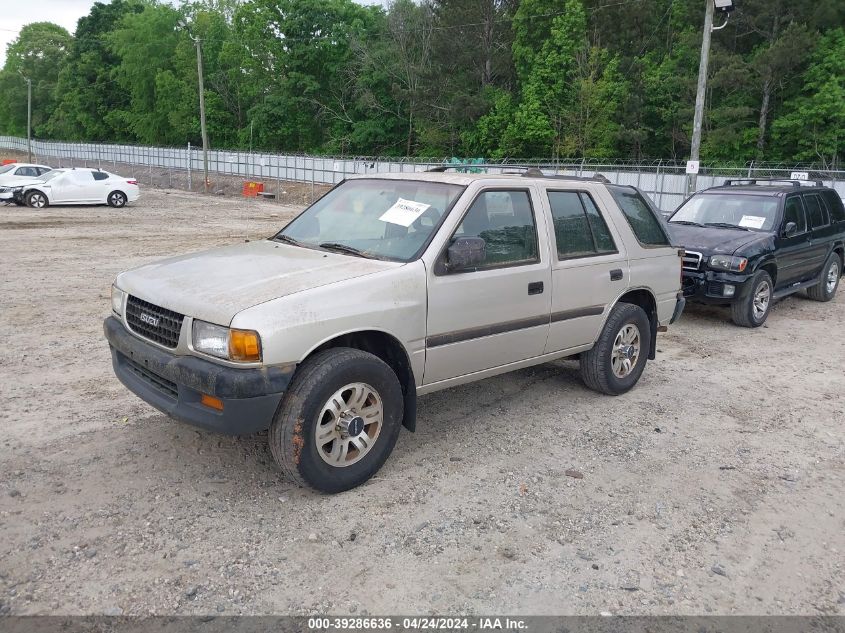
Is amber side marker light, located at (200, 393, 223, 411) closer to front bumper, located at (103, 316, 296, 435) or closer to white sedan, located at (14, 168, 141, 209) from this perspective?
front bumper, located at (103, 316, 296, 435)

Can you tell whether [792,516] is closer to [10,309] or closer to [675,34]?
[10,309]

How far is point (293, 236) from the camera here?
16.9ft

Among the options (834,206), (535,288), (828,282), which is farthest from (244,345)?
(834,206)

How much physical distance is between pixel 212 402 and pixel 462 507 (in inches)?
61.3

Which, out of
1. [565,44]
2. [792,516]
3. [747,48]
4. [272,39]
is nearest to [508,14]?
[565,44]

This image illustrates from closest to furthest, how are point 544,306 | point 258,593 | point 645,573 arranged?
point 258,593 < point 645,573 < point 544,306

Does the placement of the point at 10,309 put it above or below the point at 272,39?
below

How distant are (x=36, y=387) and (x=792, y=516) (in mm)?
5766

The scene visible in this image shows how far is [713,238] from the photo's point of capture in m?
9.26

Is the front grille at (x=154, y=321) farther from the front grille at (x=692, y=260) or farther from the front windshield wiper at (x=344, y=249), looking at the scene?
the front grille at (x=692, y=260)

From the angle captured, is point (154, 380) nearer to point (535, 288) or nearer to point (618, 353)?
point (535, 288)

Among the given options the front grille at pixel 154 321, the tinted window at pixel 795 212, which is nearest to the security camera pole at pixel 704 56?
the tinted window at pixel 795 212

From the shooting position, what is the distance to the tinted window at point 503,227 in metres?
4.70

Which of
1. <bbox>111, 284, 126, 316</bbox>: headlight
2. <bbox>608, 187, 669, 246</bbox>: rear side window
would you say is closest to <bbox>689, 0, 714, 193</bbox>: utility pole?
<bbox>608, 187, 669, 246</bbox>: rear side window
